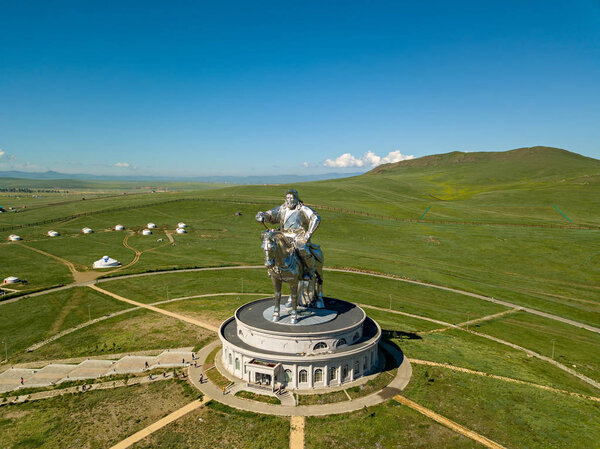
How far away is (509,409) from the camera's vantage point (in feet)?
95.1

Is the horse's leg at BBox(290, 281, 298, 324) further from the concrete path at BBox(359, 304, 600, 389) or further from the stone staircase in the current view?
the concrete path at BBox(359, 304, 600, 389)

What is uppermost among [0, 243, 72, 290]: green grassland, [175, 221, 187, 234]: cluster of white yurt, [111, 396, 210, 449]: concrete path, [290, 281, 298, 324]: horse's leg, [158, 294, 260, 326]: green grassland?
[290, 281, 298, 324]: horse's leg

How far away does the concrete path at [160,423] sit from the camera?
81.2 feet

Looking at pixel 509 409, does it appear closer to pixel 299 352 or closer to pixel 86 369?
pixel 299 352

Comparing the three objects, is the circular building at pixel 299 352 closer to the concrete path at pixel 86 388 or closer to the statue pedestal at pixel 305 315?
the statue pedestal at pixel 305 315

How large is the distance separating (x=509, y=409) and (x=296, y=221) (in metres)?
24.4

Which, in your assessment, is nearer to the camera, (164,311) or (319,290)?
(319,290)

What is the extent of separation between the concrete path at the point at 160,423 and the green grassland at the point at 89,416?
0.50 m

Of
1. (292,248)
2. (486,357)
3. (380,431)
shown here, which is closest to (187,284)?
(292,248)

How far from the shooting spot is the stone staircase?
33219mm

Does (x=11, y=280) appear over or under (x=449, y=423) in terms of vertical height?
over

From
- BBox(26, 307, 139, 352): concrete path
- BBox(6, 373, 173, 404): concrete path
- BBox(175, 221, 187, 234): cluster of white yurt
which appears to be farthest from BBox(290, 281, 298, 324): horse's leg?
BBox(175, 221, 187, 234): cluster of white yurt

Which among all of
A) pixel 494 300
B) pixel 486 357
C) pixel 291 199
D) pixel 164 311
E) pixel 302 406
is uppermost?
pixel 291 199

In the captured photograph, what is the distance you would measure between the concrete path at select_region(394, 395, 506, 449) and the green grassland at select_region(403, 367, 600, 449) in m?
0.54
